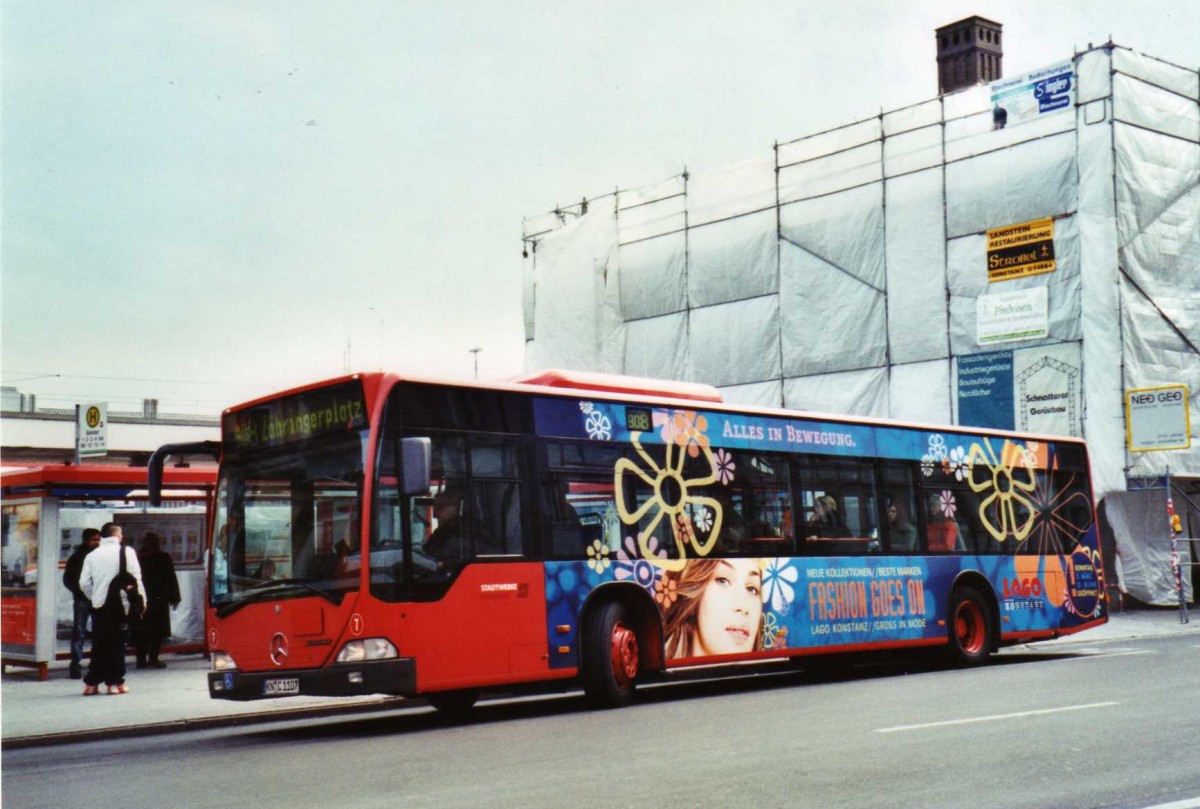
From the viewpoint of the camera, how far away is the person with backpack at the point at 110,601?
15.4 metres

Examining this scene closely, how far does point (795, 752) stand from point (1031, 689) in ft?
16.4

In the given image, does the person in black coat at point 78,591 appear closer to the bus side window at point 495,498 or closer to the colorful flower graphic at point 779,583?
the bus side window at point 495,498

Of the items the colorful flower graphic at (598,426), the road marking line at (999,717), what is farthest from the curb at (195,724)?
the road marking line at (999,717)

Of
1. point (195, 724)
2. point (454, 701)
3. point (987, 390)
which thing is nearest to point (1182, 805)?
point (454, 701)

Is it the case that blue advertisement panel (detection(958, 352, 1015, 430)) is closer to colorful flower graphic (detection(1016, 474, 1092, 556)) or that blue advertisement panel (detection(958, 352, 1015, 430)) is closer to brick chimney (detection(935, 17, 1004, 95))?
colorful flower graphic (detection(1016, 474, 1092, 556))

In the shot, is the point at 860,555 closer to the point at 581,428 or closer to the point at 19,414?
the point at 581,428

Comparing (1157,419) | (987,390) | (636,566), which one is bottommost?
(636,566)

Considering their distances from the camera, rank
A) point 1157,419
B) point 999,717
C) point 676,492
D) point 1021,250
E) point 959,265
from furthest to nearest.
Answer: point 959,265 < point 1021,250 < point 1157,419 < point 676,492 < point 999,717

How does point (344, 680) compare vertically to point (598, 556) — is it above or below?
below

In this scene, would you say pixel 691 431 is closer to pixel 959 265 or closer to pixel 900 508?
pixel 900 508

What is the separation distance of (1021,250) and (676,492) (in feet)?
58.0

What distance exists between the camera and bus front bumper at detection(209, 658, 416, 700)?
1106 cm

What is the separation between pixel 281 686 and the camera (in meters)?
11.4

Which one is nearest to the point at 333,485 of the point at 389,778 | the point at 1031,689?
the point at 389,778
